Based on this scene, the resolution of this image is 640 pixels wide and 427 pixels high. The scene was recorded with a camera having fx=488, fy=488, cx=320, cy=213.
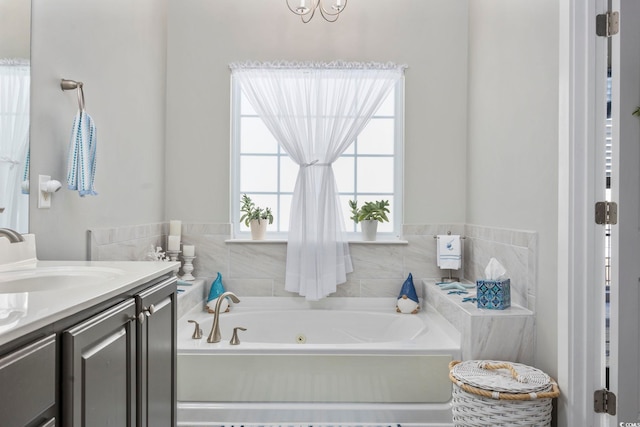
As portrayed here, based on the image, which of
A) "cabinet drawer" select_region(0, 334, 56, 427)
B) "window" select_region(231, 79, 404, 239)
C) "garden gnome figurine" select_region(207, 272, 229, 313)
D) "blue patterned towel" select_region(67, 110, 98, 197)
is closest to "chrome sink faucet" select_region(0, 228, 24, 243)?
"blue patterned towel" select_region(67, 110, 98, 197)

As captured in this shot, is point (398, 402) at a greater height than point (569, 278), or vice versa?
point (569, 278)

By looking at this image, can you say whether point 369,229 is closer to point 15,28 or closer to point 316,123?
point 316,123

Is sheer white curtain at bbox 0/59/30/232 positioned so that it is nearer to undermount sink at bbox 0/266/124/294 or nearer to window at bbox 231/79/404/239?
undermount sink at bbox 0/266/124/294

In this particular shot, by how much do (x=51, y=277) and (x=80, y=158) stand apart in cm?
66

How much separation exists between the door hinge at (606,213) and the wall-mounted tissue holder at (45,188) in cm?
222

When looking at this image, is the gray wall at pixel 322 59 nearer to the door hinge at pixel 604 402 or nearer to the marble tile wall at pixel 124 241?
the marble tile wall at pixel 124 241

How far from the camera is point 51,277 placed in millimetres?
1584

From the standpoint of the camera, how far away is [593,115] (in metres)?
2.05

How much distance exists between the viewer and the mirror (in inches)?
66.9

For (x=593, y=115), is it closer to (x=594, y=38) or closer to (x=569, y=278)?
(x=594, y=38)

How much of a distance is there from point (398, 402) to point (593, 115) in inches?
64.4

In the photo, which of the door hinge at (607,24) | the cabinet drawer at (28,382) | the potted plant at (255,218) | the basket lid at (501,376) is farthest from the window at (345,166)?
the cabinet drawer at (28,382)

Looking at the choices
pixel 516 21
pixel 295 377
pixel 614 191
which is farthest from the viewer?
pixel 516 21

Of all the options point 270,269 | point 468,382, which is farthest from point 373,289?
point 468,382
